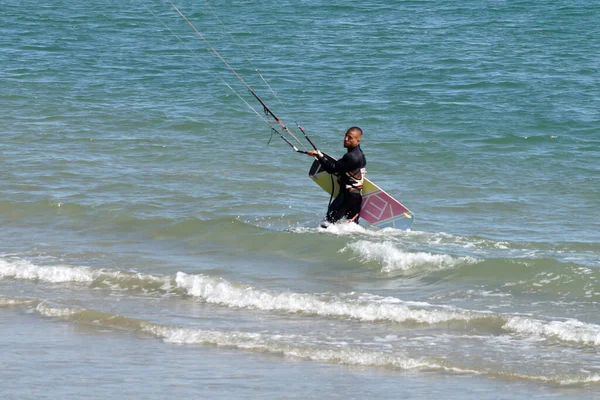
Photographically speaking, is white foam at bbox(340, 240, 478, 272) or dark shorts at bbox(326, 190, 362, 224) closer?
Result: white foam at bbox(340, 240, 478, 272)

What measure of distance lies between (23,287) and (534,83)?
44.5 ft

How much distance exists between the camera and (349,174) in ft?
37.0

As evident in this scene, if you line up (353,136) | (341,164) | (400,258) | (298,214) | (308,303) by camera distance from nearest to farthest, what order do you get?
(308,303)
(400,258)
(353,136)
(341,164)
(298,214)

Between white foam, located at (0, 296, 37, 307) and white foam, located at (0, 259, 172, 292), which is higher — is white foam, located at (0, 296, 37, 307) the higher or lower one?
the lower one

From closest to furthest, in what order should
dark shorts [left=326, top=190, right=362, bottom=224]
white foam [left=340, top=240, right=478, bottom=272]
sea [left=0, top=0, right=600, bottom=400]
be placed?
sea [left=0, top=0, right=600, bottom=400]
white foam [left=340, top=240, right=478, bottom=272]
dark shorts [left=326, top=190, right=362, bottom=224]

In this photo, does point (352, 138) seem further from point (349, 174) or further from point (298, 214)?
point (298, 214)

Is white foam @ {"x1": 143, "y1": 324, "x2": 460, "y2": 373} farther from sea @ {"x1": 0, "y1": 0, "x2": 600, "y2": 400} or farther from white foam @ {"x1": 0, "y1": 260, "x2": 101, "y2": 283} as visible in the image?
white foam @ {"x1": 0, "y1": 260, "x2": 101, "y2": 283}

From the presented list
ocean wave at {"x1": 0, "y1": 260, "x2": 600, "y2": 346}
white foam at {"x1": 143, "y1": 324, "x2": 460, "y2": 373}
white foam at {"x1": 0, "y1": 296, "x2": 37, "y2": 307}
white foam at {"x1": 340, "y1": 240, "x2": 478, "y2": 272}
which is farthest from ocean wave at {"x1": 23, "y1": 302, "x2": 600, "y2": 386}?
white foam at {"x1": 340, "y1": 240, "x2": 478, "y2": 272}

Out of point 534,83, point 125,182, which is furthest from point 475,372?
point 534,83

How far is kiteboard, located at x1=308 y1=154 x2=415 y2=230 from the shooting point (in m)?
11.6

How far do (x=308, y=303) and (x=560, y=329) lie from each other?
237cm

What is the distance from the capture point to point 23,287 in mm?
9508

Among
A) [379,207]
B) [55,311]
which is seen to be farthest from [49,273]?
[379,207]


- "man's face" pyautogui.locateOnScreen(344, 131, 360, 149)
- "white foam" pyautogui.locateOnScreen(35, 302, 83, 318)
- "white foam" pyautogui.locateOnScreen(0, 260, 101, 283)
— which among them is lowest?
"white foam" pyautogui.locateOnScreen(35, 302, 83, 318)
